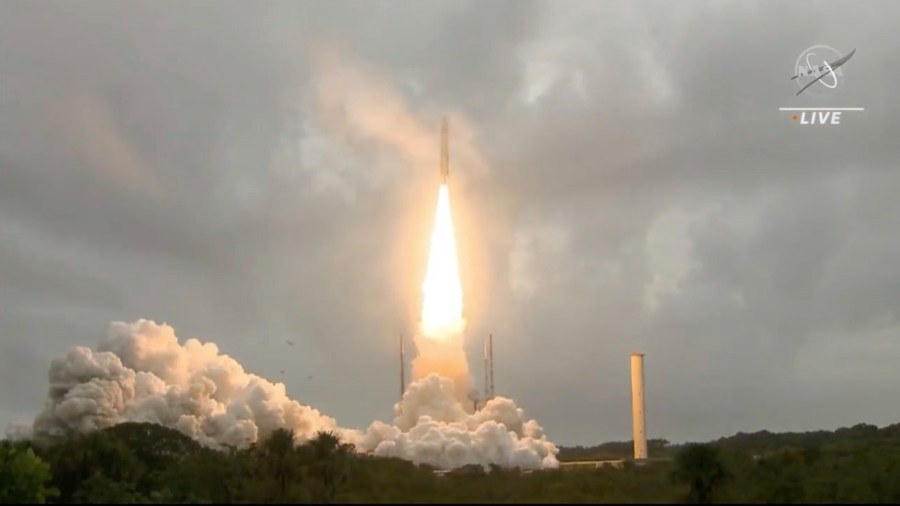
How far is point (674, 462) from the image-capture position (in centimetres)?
5500

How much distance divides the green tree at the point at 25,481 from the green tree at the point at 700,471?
3071cm

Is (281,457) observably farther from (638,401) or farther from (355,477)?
(638,401)

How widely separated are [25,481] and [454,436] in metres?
32.5

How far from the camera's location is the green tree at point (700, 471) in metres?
51.5

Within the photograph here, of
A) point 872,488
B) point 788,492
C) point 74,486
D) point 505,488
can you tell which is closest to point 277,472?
point 505,488

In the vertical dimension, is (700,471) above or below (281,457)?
below

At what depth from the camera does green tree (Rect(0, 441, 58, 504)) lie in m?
60.5

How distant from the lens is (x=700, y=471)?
52312 mm

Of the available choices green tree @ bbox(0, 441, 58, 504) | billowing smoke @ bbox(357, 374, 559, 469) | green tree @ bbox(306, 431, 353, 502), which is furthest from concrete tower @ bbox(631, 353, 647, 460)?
green tree @ bbox(0, 441, 58, 504)

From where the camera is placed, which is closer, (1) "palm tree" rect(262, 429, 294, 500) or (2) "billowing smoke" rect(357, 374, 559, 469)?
(1) "palm tree" rect(262, 429, 294, 500)

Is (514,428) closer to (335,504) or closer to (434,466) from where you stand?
(434,466)

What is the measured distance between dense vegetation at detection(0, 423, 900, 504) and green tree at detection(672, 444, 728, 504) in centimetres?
5

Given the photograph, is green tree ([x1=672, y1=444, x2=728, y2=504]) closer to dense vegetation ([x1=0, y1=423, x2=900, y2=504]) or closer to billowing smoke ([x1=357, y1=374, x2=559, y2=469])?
dense vegetation ([x1=0, y1=423, x2=900, y2=504])

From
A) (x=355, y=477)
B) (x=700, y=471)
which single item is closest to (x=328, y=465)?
(x=355, y=477)
